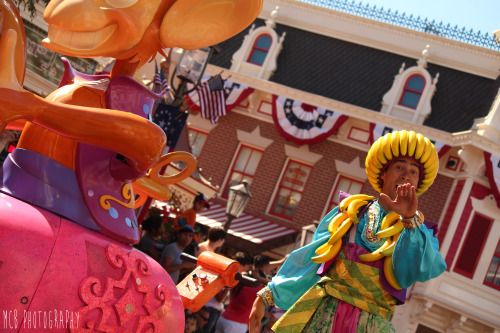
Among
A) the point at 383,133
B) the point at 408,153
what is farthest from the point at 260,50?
the point at 408,153

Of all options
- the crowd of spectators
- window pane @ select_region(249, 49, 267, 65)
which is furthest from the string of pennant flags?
the crowd of spectators

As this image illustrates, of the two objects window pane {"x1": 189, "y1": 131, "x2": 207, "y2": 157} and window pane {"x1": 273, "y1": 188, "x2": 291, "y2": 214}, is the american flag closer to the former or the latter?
window pane {"x1": 273, "y1": 188, "x2": 291, "y2": 214}

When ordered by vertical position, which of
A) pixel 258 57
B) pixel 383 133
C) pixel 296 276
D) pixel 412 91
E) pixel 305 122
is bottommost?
pixel 296 276

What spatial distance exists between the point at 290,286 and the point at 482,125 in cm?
1257

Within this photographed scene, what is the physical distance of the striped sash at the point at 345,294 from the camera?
257cm

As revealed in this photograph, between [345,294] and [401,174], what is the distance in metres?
0.63

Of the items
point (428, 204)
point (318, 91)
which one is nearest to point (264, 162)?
point (318, 91)

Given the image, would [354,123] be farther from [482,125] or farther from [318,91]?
[482,125]

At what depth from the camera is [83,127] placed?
166cm

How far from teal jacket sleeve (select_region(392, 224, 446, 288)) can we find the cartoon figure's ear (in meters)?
1.19

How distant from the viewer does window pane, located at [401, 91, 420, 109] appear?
1544 cm

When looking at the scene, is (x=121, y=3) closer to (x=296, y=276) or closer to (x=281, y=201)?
(x=296, y=276)

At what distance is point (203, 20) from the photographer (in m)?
1.96

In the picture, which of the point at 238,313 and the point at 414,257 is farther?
the point at 238,313
